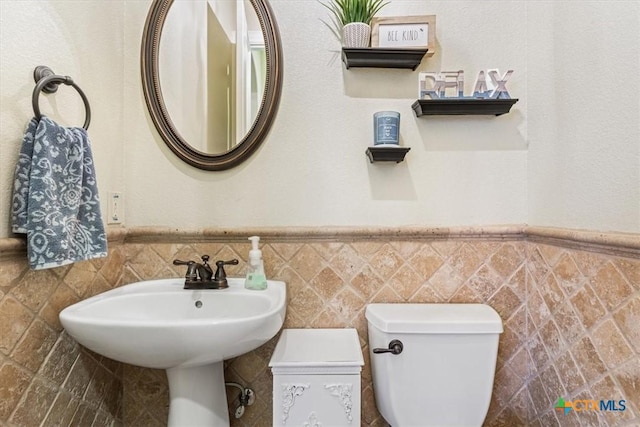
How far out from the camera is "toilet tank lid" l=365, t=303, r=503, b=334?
1.08m

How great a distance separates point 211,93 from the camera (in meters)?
Answer: 1.30

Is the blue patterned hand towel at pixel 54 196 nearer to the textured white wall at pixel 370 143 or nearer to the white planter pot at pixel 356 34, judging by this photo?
the textured white wall at pixel 370 143

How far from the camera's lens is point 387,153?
121 centimetres

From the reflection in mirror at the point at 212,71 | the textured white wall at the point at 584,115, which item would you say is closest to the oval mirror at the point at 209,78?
the reflection in mirror at the point at 212,71

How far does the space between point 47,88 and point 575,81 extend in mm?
1538

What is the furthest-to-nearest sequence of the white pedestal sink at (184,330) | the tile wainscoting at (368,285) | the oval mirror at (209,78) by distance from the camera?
1. the oval mirror at (209,78)
2. the tile wainscoting at (368,285)
3. the white pedestal sink at (184,330)

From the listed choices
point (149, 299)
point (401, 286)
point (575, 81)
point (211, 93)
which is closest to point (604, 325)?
point (401, 286)

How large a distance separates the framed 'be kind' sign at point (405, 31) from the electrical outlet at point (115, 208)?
3.56 ft

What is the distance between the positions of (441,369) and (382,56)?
1059 millimetres

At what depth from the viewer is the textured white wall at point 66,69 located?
0.85 m

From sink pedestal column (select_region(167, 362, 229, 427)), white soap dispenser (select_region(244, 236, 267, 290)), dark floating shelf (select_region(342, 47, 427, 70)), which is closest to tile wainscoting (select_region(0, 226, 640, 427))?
white soap dispenser (select_region(244, 236, 267, 290))

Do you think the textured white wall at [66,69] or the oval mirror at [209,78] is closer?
the textured white wall at [66,69]

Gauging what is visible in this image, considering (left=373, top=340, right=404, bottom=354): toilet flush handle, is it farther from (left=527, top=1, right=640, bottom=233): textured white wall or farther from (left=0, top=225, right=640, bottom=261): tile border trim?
(left=527, top=1, right=640, bottom=233): textured white wall

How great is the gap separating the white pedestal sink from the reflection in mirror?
543mm
